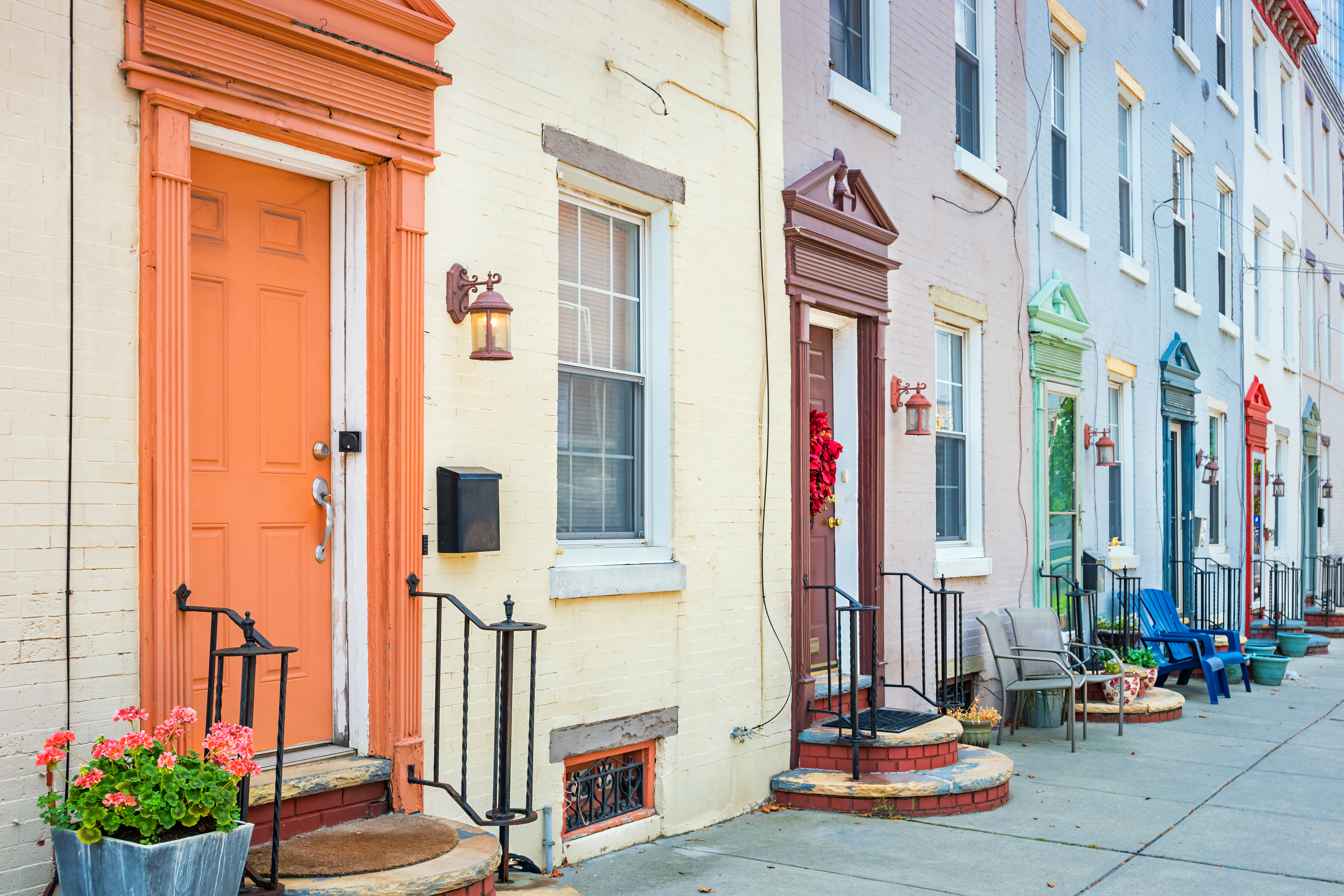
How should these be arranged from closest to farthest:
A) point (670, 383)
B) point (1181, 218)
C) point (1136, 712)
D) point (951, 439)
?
point (670, 383)
point (951, 439)
point (1136, 712)
point (1181, 218)

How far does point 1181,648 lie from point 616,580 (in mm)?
8267

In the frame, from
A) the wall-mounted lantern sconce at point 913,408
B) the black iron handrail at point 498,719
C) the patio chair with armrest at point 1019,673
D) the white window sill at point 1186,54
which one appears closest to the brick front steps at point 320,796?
the black iron handrail at point 498,719

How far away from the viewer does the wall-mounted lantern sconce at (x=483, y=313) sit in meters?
4.95

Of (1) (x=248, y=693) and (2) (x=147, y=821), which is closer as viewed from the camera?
(2) (x=147, y=821)

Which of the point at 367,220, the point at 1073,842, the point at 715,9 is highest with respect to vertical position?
the point at 715,9

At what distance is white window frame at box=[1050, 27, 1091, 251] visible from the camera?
11.4 m

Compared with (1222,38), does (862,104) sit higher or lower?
lower

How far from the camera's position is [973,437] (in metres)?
9.56

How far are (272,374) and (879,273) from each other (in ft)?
15.2

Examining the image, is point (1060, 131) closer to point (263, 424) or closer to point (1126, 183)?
point (1126, 183)

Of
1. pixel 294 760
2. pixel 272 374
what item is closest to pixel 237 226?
pixel 272 374

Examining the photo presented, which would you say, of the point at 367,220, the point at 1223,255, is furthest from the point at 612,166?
the point at 1223,255

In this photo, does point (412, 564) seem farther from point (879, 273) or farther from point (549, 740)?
Answer: point (879, 273)

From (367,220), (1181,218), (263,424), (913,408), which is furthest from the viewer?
(1181,218)
